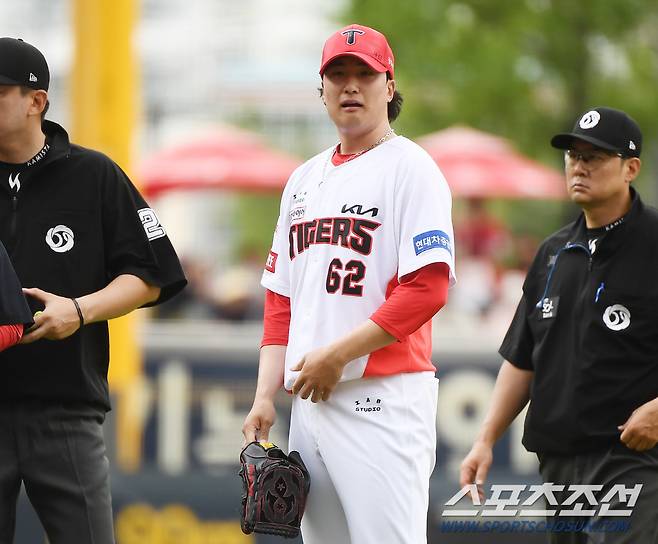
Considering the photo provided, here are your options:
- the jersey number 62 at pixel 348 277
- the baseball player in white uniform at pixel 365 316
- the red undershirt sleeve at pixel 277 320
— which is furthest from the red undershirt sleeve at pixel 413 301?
the red undershirt sleeve at pixel 277 320

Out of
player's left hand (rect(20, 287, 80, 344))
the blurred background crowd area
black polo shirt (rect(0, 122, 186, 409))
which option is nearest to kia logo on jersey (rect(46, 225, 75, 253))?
black polo shirt (rect(0, 122, 186, 409))

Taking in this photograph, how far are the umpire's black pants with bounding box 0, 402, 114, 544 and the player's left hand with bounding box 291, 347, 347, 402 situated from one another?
843 mm

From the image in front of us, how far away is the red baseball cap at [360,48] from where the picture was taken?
446 centimetres

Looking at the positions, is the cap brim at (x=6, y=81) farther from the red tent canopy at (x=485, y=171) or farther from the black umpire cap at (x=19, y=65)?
the red tent canopy at (x=485, y=171)

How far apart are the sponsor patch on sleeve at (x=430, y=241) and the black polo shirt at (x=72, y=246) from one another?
984mm

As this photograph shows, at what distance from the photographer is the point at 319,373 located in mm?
4289

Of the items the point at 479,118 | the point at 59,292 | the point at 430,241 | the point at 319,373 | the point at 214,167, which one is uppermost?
the point at 479,118

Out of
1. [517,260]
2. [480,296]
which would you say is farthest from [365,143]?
[517,260]

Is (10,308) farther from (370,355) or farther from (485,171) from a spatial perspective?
(485,171)

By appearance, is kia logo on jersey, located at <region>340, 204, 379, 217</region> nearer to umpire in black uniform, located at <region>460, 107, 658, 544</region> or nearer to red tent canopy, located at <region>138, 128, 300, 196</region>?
umpire in black uniform, located at <region>460, 107, 658, 544</region>

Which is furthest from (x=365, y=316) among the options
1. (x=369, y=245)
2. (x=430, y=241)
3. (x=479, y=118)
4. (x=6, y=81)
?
(x=479, y=118)

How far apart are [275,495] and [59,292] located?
3.41ft

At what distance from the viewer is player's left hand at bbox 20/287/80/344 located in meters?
4.41

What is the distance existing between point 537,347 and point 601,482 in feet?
1.86
